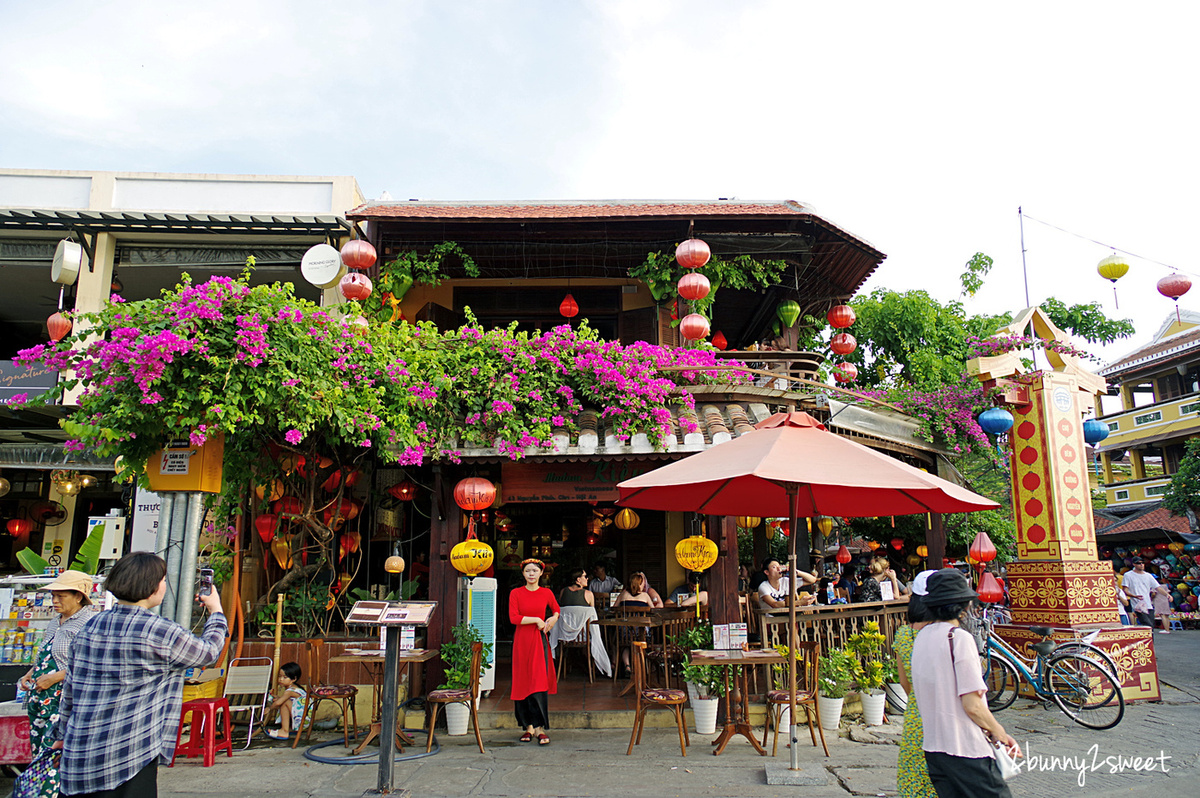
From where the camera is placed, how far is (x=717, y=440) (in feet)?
27.8

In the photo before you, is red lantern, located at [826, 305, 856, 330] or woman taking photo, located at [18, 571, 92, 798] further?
red lantern, located at [826, 305, 856, 330]

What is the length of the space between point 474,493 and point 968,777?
6187mm

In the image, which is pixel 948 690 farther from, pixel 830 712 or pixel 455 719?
pixel 455 719

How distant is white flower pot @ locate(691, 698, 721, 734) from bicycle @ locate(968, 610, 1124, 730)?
3142 millimetres

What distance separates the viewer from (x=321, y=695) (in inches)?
287

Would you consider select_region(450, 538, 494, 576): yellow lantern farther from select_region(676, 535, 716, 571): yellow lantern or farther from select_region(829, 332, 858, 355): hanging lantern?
select_region(829, 332, 858, 355): hanging lantern

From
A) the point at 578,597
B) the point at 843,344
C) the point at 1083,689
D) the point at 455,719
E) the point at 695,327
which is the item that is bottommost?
the point at 455,719

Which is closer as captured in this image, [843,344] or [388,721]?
[388,721]

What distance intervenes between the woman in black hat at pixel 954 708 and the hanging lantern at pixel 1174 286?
29.4 feet

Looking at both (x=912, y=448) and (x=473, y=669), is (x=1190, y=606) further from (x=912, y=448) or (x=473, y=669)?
(x=473, y=669)

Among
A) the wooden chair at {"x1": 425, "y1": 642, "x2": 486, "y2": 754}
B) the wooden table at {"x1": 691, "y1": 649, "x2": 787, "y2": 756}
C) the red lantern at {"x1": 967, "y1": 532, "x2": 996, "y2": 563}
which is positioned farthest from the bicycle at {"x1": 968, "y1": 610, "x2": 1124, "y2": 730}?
the wooden chair at {"x1": 425, "y1": 642, "x2": 486, "y2": 754}

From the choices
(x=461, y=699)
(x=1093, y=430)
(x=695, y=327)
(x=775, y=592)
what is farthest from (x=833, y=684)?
(x=1093, y=430)

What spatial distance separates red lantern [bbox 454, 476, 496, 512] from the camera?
8672 mm

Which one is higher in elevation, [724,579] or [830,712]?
[724,579]
